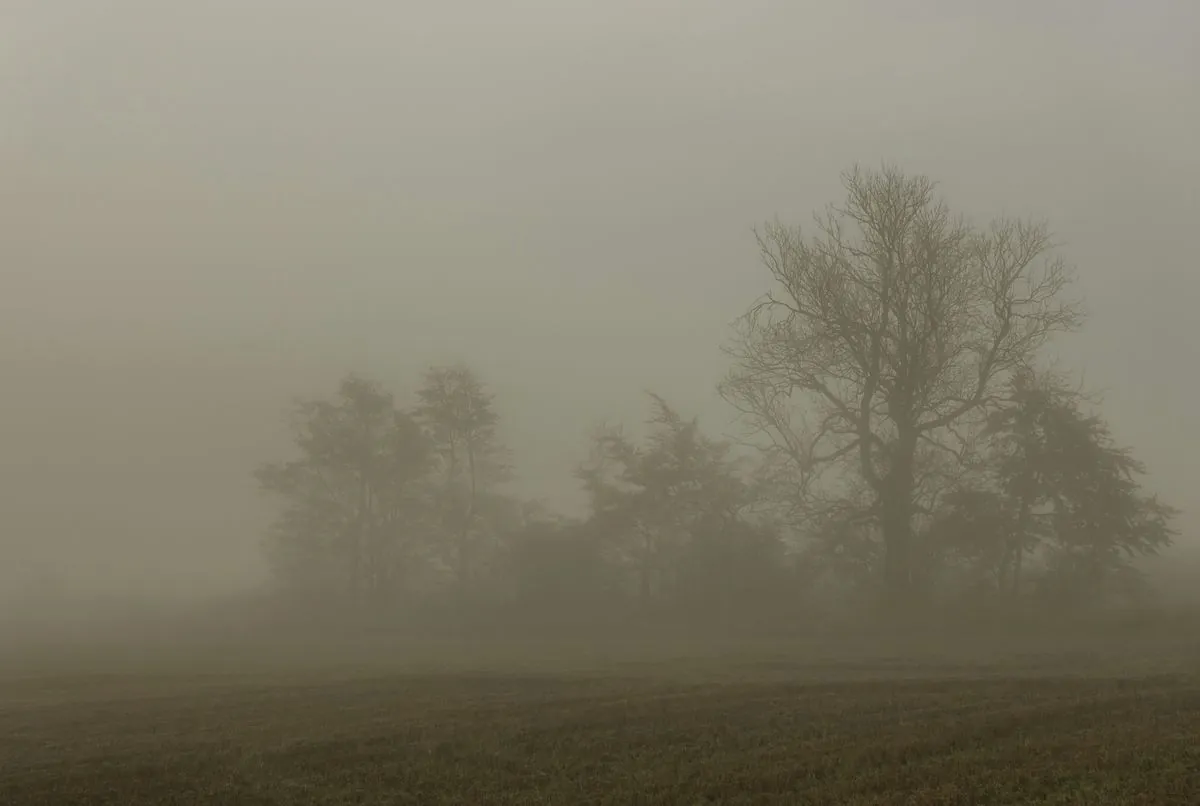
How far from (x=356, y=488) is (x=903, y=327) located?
117 feet

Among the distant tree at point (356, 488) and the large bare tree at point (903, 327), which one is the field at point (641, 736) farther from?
the distant tree at point (356, 488)

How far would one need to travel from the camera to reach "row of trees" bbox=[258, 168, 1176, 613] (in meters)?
39.2

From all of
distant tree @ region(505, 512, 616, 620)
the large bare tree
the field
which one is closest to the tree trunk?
the large bare tree

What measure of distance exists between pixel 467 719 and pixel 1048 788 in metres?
11.3

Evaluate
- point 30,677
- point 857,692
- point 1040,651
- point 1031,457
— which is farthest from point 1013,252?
point 30,677

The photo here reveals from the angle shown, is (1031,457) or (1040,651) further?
(1031,457)

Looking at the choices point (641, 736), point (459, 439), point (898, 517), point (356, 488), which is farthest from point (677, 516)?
point (641, 736)

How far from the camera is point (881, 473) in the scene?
4425 centimetres

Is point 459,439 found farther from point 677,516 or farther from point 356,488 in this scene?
→ point 677,516

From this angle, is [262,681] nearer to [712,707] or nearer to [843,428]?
[712,707]

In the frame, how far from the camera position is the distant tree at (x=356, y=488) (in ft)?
195

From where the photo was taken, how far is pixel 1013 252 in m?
42.3

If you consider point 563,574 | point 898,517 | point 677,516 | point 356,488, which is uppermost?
point 356,488

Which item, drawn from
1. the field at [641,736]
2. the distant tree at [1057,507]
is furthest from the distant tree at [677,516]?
the field at [641,736]
